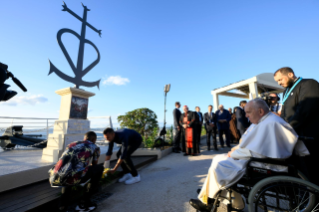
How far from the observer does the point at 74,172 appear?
1.93m

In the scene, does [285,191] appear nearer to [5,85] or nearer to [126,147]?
[126,147]

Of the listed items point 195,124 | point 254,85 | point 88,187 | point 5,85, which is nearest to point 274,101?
point 195,124

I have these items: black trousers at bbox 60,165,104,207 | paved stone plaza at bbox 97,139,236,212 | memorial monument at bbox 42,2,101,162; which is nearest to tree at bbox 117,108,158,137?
memorial monument at bbox 42,2,101,162

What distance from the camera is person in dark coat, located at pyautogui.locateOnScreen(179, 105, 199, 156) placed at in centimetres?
558

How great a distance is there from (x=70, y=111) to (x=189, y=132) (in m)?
4.00

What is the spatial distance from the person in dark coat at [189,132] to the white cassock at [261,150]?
399cm

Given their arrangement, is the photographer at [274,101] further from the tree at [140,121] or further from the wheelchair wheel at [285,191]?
the tree at [140,121]

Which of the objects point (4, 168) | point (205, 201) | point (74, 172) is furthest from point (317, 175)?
point (4, 168)

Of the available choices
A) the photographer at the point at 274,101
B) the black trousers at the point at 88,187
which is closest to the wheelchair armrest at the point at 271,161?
the black trousers at the point at 88,187

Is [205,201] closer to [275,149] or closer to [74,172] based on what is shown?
[275,149]

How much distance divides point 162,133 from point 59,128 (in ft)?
12.1

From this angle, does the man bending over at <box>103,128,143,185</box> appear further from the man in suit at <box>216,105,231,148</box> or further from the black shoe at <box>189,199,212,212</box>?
the man in suit at <box>216,105,231,148</box>

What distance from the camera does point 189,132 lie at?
5.62 metres

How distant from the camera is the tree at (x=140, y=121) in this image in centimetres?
1176
